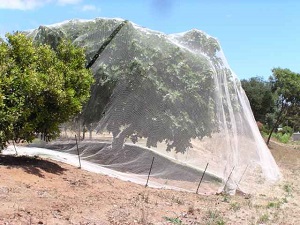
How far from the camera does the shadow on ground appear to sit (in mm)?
6834

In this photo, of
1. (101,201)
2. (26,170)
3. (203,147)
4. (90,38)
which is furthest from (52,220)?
(90,38)

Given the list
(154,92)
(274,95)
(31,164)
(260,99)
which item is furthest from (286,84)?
(31,164)

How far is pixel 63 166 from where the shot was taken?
7.83 m

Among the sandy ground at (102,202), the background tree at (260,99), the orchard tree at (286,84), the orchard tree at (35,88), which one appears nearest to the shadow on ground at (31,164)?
the sandy ground at (102,202)

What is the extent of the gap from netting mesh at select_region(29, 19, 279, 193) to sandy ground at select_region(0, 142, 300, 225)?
627mm

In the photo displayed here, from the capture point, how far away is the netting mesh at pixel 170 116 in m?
8.38

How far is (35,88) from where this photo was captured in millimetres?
6688

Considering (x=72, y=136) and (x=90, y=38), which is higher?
(x=90, y=38)

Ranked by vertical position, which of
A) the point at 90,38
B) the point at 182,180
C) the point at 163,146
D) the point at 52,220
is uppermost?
the point at 90,38

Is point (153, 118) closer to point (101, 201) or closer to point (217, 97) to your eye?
point (217, 97)

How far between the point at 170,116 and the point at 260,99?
22.3 m

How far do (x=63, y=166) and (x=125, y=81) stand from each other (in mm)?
2103

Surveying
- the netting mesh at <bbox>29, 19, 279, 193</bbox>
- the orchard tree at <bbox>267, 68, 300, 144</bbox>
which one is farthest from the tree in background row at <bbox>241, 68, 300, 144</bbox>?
the netting mesh at <bbox>29, 19, 279, 193</bbox>

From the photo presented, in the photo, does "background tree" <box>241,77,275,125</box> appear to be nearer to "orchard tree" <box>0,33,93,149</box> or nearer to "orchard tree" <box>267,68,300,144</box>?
"orchard tree" <box>267,68,300,144</box>
